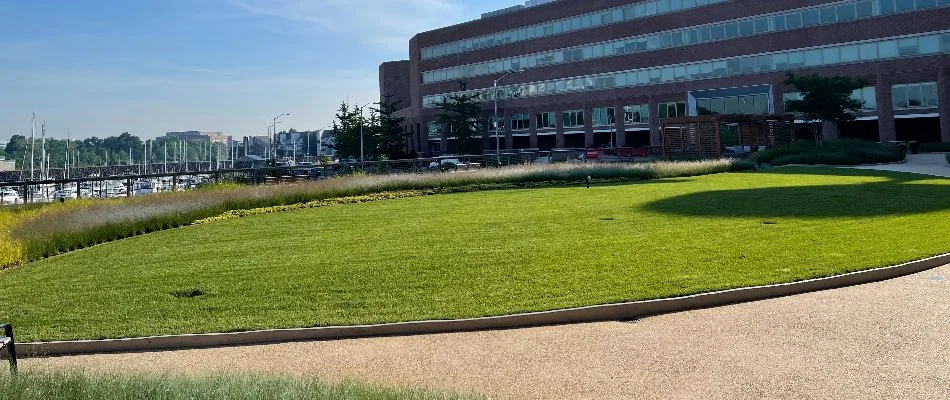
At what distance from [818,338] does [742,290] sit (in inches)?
84.1

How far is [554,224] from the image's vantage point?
19.8 meters

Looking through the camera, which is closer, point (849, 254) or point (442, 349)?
point (442, 349)

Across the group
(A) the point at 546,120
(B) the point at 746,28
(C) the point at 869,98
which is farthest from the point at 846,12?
(A) the point at 546,120

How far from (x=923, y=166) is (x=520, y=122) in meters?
59.5

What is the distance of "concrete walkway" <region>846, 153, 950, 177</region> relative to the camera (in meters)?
35.4

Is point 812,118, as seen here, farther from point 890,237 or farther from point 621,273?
point 621,273

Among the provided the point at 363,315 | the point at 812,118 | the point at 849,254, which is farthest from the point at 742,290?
the point at 812,118

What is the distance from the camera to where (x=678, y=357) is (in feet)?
28.0

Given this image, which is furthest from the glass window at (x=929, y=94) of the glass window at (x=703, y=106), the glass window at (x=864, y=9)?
the glass window at (x=703, y=106)

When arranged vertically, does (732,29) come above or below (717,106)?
above

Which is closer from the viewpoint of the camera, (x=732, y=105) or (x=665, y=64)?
(x=732, y=105)

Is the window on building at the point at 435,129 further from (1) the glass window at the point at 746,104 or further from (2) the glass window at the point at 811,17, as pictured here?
(2) the glass window at the point at 811,17

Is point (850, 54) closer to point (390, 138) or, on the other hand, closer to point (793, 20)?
point (793, 20)

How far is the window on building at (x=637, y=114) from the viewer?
82188 mm
